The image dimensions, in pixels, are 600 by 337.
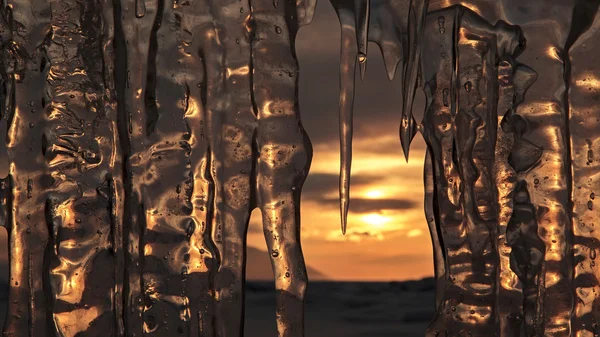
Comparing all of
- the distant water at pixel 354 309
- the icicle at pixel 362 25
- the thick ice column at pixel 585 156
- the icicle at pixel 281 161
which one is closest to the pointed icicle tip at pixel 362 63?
the icicle at pixel 362 25

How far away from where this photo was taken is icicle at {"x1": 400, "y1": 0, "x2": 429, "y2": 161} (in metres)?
2.03

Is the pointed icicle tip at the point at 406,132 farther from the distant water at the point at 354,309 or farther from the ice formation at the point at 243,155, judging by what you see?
the distant water at the point at 354,309

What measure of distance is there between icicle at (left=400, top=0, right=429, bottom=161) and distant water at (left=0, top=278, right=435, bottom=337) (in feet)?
9.78

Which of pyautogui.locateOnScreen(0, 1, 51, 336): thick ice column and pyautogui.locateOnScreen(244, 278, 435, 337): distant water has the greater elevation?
pyautogui.locateOnScreen(0, 1, 51, 336): thick ice column

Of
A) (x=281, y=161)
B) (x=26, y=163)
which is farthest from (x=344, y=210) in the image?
(x=26, y=163)

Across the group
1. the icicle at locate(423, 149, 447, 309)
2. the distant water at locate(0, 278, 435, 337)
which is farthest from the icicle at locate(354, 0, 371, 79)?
the distant water at locate(0, 278, 435, 337)

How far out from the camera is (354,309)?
18.6 feet

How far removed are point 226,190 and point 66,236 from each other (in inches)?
16.2

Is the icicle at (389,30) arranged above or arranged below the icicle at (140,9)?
below

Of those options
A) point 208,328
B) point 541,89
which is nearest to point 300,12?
point 541,89

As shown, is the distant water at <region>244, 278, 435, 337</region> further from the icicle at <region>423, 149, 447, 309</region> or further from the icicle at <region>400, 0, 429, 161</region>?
the icicle at <region>400, 0, 429, 161</region>

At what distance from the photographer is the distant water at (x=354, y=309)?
5.23 meters

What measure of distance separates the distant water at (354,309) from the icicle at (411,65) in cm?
298

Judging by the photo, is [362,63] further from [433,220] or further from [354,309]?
[354,309]
